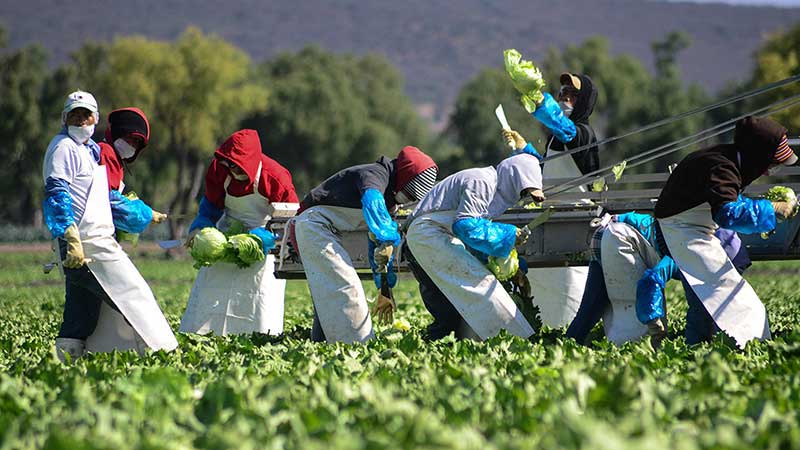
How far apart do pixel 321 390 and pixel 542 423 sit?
1045 millimetres

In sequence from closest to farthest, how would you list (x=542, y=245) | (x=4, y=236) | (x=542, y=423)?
1. (x=542, y=423)
2. (x=542, y=245)
3. (x=4, y=236)

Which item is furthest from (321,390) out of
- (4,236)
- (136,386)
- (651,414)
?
(4,236)

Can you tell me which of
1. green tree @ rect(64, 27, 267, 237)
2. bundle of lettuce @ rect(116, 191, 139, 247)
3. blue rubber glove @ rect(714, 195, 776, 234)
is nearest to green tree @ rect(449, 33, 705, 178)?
green tree @ rect(64, 27, 267, 237)

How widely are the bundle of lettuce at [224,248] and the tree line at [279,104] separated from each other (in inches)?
1190

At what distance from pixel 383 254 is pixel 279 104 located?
70.3m

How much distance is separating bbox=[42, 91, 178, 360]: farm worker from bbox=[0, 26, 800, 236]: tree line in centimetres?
3211

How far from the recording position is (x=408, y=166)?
9477mm

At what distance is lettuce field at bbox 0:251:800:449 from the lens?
4.27 meters

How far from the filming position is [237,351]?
8.45 metres

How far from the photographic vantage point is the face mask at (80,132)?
8.80 meters

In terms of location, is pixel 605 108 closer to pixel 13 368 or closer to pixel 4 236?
pixel 4 236

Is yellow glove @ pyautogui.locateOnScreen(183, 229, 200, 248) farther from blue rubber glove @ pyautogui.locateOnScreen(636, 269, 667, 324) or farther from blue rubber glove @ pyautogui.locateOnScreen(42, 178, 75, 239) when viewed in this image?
blue rubber glove @ pyautogui.locateOnScreen(636, 269, 667, 324)

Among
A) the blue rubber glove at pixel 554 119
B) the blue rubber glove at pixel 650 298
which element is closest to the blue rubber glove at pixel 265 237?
the blue rubber glove at pixel 554 119

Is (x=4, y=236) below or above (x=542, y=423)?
below
